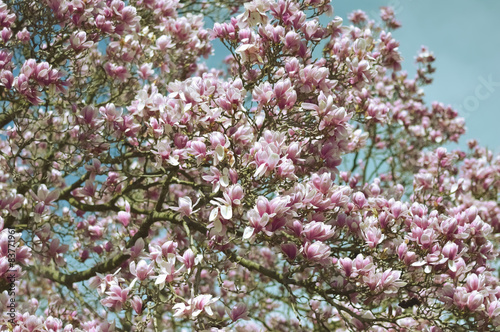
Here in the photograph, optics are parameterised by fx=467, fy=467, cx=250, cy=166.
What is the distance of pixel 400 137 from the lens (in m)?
8.07

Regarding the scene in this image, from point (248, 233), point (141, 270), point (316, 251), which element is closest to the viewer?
point (248, 233)

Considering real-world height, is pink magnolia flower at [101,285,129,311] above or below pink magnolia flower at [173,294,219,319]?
above

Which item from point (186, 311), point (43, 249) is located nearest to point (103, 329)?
point (186, 311)

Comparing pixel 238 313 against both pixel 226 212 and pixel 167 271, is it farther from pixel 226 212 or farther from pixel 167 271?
pixel 226 212

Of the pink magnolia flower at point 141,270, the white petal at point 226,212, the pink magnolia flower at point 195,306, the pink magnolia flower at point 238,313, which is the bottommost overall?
the pink magnolia flower at point 195,306

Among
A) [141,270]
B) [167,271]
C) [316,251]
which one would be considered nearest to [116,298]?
[141,270]

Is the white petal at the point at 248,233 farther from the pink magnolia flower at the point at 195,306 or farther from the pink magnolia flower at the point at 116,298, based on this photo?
the pink magnolia flower at the point at 116,298

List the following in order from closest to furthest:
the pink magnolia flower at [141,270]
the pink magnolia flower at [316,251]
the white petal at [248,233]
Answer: the white petal at [248,233] → the pink magnolia flower at [316,251] → the pink magnolia flower at [141,270]

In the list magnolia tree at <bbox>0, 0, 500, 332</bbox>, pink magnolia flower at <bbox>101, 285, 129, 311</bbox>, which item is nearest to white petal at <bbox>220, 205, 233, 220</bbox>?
magnolia tree at <bbox>0, 0, 500, 332</bbox>

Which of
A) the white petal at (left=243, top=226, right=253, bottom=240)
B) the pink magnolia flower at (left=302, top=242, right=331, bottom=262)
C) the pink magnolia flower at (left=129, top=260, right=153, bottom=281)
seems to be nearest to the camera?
the white petal at (left=243, top=226, right=253, bottom=240)

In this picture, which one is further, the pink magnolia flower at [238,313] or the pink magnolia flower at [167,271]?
the pink magnolia flower at [238,313]

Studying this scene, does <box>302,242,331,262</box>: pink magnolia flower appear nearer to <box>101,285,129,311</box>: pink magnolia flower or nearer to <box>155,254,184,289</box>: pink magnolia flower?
<box>155,254,184,289</box>: pink magnolia flower

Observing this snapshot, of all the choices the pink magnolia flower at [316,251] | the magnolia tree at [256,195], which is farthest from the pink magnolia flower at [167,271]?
the pink magnolia flower at [316,251]

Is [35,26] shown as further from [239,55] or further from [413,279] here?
[413,279]
